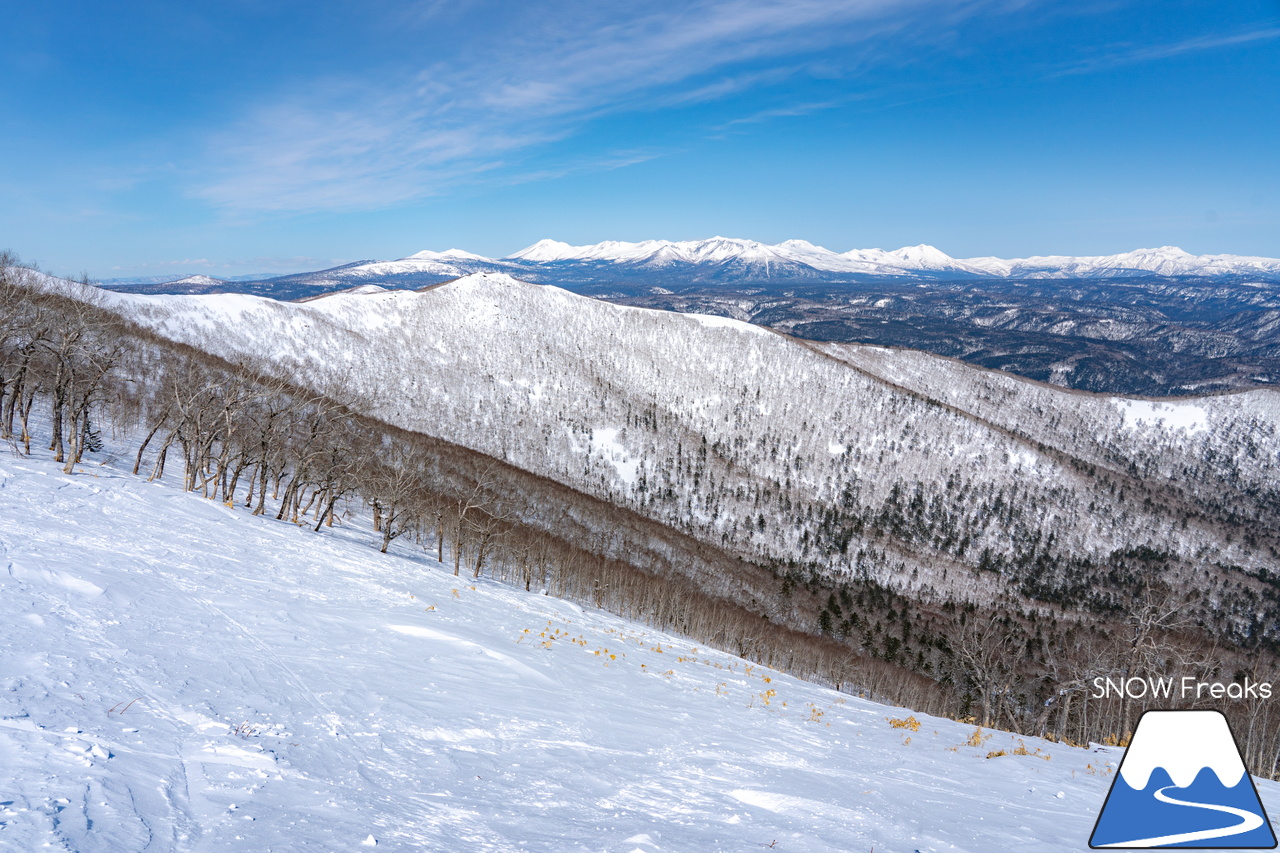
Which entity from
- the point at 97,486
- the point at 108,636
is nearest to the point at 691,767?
the point at 108,636

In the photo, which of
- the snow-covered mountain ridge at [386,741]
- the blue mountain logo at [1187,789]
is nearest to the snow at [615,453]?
the snow-covered mountain ridge at [386,741]

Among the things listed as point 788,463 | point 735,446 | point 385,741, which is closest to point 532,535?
point 385,741

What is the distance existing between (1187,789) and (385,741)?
14.1 m

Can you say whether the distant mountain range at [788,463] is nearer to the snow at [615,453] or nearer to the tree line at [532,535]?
the snow at [615,453]

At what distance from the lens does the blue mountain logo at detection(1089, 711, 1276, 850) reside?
27.2 feet

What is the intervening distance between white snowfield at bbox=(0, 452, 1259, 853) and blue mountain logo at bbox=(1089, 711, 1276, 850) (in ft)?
7.56

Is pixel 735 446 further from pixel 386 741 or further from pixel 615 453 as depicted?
pixel 386 741

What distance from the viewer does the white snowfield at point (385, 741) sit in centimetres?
843

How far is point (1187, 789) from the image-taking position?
844cm

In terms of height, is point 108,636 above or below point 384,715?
above

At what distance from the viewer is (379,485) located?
6825 centimetres

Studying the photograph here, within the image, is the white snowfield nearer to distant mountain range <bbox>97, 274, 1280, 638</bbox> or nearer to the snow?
distant mountain range <bbox>97, 274, 1280, 638</bbox>

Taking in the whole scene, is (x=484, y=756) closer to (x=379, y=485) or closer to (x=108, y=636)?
(x=108, y=636)

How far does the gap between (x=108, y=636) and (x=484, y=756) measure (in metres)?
9.54
